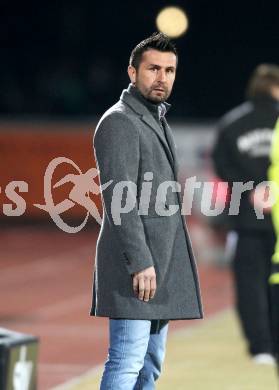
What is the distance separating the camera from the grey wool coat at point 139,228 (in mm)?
5613

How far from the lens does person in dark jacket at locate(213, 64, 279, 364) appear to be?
9.44 m

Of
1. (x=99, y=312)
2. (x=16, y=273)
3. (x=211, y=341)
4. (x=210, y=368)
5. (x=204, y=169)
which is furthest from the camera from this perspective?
(x=204, y=169)

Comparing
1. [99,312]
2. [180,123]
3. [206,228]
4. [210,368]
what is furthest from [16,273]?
[99,312]

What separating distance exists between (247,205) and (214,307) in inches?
137

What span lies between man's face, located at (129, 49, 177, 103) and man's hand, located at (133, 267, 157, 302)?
76cm

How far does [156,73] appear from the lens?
5.74 meters

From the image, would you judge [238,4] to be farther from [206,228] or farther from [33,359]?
[33,359]

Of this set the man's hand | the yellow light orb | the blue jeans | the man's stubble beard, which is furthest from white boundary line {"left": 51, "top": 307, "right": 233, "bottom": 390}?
the yellow light orb

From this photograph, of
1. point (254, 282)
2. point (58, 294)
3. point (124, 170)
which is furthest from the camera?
point (58, 294)

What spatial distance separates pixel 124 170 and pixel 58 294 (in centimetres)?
852

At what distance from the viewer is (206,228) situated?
1898 cm

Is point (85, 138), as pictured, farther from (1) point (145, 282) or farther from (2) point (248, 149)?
(1) point (145, 282)

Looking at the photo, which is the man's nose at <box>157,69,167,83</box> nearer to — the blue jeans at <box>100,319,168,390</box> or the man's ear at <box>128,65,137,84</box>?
the man's ear at <box>128,65,137,84</box>

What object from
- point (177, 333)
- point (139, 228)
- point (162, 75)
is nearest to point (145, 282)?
point (139, 228)
